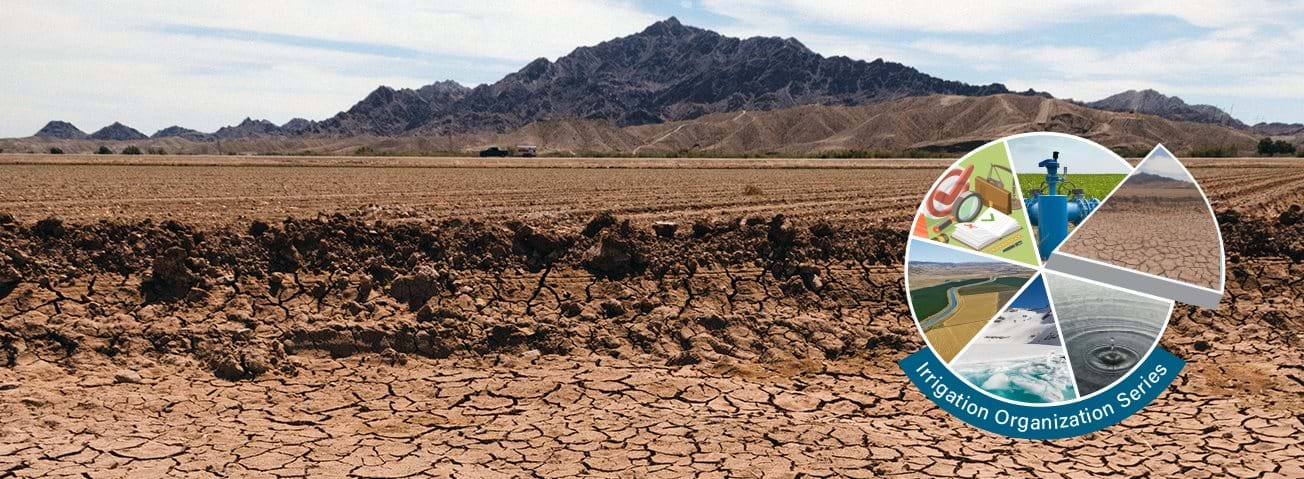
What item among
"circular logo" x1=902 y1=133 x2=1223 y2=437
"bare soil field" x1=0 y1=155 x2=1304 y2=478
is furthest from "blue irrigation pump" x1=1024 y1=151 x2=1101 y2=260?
"bare soil field" x1=0 y1=155 x2=1304 y2=478

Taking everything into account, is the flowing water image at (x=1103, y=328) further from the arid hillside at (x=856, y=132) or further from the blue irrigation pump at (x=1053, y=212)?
the arid hillside at (x=856, y=132)

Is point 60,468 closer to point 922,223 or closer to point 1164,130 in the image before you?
point 922,223

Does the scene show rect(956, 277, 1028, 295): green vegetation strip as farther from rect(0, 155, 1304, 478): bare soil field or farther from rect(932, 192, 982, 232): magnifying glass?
rect(0, 155, 1304, 478): bare soil field

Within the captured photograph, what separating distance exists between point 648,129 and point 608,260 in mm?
151403

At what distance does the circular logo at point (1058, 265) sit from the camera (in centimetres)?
441

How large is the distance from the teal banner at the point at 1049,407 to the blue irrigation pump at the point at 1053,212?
83cm

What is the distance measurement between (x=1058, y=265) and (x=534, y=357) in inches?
169

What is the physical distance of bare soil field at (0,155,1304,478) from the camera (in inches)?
217

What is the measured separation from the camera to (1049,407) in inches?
198

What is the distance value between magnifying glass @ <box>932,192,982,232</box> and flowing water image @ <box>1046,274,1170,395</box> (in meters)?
0.44

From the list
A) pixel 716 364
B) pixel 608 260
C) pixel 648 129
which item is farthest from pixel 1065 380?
pixel 648 129

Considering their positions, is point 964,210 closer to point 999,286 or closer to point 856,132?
point 999,286

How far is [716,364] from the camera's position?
738 centimetres

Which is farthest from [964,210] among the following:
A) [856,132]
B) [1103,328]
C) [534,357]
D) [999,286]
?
[856,132]
